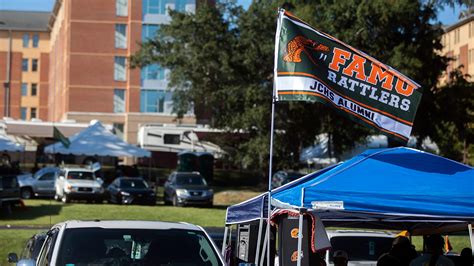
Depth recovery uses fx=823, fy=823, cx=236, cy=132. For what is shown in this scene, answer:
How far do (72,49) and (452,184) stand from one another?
71.8 m

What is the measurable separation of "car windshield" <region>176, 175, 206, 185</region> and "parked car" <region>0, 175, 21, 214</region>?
923cm

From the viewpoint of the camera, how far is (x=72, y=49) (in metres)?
78.6

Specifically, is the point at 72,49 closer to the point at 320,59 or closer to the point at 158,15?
the point at 158,15

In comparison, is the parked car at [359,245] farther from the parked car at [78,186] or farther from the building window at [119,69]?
the building window at [119,69]

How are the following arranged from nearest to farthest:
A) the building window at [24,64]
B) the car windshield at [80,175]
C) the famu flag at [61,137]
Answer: the car windshield at [80,175], the famu flag at [61,137], the building window at [24,64]

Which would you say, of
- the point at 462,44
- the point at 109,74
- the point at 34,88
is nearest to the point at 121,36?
the point at 109,74

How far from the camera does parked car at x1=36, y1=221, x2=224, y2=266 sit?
771cm

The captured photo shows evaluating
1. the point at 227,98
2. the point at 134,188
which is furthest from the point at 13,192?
the point at 227,98

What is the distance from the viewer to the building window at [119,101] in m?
79.6

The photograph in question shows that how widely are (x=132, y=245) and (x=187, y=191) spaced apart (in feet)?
102

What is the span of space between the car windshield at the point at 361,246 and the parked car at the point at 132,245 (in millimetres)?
6229

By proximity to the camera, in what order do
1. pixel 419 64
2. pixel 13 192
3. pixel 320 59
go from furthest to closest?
pixel 419 64 → pixel 13 192 → pixel 320 59

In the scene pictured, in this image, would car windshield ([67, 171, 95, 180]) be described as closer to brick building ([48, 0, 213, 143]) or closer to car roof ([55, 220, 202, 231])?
car roof ([55, 220, 202, 231])

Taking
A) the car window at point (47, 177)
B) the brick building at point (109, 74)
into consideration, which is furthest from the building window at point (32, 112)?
the car window at point (47, 177)
